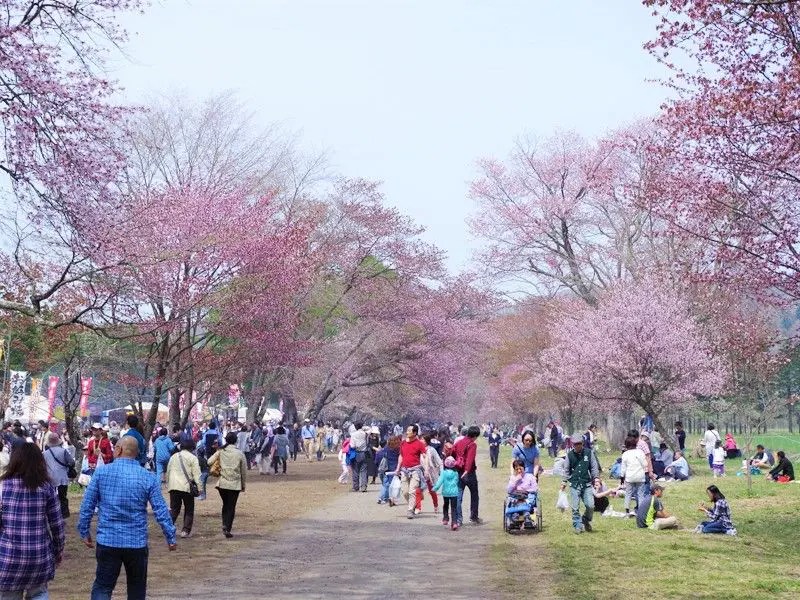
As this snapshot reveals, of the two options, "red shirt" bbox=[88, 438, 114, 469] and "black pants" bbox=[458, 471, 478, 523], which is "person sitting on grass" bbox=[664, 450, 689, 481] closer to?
"black pants" bbox=[458, 471, 478, 523]

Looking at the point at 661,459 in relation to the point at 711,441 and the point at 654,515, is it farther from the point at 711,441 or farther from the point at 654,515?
the point at 654,515

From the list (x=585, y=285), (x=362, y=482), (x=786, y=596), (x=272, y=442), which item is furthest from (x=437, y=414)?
(x=786, y=596)

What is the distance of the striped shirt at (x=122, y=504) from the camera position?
26.0ft

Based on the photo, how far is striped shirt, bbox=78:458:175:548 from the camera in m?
7.93

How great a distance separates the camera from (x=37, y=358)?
38688mm

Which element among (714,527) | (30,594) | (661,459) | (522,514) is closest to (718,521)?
(714,527)

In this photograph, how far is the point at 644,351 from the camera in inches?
1460

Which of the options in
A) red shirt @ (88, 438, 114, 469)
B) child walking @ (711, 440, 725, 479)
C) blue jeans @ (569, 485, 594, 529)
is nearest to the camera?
blue jeans @ (569, 485, 594, 529)

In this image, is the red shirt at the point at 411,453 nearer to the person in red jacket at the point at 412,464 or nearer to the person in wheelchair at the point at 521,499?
the person in red jacket at the point at 412,464

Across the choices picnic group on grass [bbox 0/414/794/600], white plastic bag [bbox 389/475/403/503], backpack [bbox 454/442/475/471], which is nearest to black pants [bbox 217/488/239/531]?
picnic group on grass [bbox 0/414/794/600]

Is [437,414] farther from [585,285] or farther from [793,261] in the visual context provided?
[793,261]

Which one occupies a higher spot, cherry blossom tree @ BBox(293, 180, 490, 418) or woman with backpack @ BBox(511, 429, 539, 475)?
cherry blossom tree @ BBox(293, 180, 490, 418)

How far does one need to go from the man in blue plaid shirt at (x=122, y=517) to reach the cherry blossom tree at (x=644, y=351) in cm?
2716

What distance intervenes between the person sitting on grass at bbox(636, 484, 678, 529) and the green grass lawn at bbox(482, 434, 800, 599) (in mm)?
212
